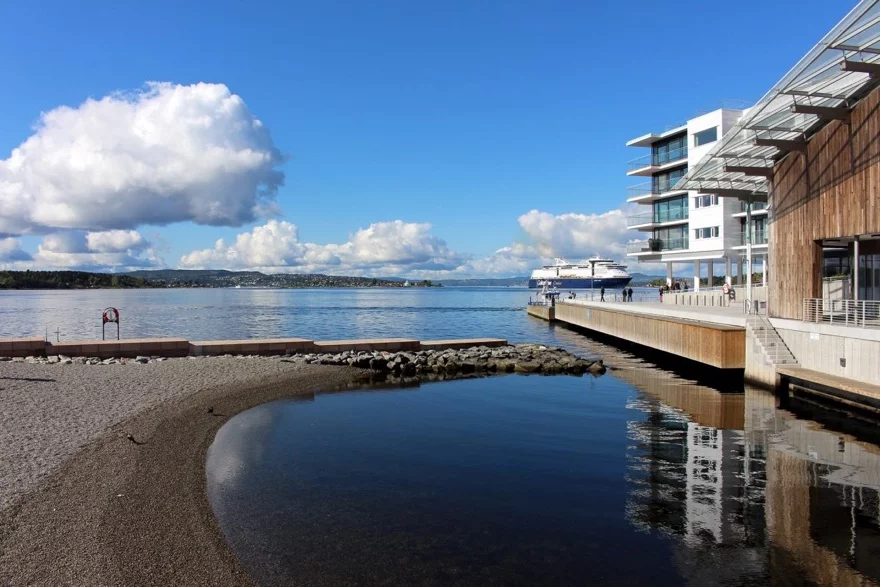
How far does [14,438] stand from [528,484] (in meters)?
9.95

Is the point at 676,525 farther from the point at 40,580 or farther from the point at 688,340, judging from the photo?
the point at 688,340

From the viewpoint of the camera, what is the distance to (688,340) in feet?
88.2

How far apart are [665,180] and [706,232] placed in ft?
26.6

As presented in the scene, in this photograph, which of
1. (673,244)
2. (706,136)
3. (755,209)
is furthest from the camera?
(673,244)

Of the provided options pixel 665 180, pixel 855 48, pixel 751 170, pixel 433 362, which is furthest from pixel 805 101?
pixel 665 180

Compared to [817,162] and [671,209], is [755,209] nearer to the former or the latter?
[671,209]

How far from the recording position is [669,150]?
172 feet

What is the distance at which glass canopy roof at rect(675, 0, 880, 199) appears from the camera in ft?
52.6

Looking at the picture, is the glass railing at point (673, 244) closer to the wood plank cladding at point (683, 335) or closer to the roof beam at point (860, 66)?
the wood plank cladding at point (683, 335)

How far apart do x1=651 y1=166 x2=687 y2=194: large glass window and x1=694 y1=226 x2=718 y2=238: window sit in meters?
5.12

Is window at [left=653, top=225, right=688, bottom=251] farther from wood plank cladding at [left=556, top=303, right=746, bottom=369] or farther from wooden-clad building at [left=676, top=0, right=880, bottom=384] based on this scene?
wooden-clad building at [left=676, top=0, right=880, bottom=384]

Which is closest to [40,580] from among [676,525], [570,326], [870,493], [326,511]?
[326,511]

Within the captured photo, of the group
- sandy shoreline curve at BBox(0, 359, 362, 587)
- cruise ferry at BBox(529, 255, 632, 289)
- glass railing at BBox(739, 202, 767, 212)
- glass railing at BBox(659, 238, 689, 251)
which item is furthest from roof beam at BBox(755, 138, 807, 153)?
Result: cruise ferry at BBox(529, 255, 632, 289)

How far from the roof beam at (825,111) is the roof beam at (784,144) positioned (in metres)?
2.35
